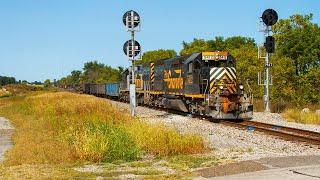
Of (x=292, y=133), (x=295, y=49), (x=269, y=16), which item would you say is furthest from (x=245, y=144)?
(x=295, y=49)

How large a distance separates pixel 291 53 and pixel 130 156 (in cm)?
3792

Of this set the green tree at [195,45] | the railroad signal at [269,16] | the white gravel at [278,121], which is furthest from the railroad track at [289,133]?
the green tree at [195,45]

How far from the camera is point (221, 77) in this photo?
2219 centimetres

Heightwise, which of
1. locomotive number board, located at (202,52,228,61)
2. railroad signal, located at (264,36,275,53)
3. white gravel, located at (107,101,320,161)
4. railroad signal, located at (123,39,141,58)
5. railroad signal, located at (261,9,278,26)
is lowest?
white gravel, located at (107,101,320,161)

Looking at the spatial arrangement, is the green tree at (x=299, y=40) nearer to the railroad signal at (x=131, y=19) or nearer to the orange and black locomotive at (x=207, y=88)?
the orange and black locomotive at (x=207, y=88)

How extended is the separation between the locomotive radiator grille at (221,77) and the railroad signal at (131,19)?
13.2 ft

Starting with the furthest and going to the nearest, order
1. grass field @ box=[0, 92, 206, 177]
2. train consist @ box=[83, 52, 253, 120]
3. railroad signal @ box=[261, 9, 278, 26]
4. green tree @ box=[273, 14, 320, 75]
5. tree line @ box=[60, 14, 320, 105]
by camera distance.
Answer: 1. green tree @ box=[273, 14, 320, 75]
2. tree line @ box=[60, 14, 320, 105]
3. railroad signal @ box=[261, 9, 278, 26]
4. train consist @ box=[83, 52, 253, 120]
5. grass field @ box=[0, 92, 206, 177]

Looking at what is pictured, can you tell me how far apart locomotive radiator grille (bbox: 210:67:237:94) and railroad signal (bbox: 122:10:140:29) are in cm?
403

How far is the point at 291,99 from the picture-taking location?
40000mm

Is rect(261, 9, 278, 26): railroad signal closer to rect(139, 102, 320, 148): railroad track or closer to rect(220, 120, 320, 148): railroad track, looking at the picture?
rect(139, 102, 320, 148): railroad track

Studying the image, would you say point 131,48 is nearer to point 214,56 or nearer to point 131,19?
point 131,19

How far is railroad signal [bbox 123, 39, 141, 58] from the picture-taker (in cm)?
2253

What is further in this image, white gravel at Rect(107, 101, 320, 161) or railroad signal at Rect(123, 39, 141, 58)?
railroad signal at Rect(123, 39, 141, 58)

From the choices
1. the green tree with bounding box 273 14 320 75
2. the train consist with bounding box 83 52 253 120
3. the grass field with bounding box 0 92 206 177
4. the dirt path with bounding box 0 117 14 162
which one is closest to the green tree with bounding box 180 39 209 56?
the green tree with bounding box 273 14 320 75
